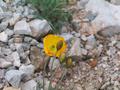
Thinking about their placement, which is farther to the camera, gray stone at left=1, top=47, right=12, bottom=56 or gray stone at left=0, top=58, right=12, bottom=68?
gray stone at left=1, top=47, right=12, bottom=56

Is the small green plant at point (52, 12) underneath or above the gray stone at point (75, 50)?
above

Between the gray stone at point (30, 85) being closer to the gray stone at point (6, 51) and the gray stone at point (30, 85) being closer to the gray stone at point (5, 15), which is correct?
the gray stone at point (6, 51)

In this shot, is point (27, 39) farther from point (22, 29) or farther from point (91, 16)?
point (91, 16)

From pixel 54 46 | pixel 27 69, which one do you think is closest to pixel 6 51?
pixel 27 69

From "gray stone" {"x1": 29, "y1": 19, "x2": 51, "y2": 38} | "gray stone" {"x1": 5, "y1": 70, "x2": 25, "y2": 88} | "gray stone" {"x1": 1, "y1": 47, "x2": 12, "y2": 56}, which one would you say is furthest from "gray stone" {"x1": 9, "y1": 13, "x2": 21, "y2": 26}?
"gray stone" {"x1": 5, "y1": 70, "x2": 25, "y2": 88}

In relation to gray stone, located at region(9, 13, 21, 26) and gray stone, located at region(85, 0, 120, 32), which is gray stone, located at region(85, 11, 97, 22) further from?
gray stone, located at region(9, 13, 21, 26)

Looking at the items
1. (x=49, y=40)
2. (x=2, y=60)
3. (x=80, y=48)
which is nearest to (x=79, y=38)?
(x=80, y=48)

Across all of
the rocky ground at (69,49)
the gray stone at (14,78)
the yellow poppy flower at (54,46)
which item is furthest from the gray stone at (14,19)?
the yellow poppy flower at (54,46)
